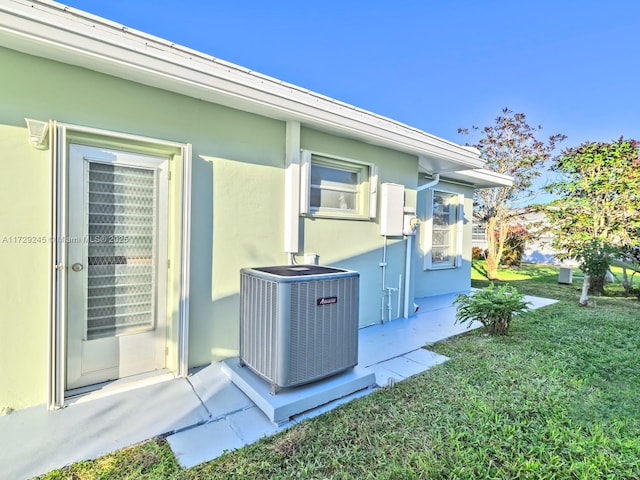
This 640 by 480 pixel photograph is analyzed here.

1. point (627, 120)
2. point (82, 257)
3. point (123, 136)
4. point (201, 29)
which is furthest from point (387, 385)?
point (627, 120)

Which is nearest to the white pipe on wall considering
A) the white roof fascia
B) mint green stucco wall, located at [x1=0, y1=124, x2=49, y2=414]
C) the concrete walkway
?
the white roof fascia

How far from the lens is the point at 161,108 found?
3201mm

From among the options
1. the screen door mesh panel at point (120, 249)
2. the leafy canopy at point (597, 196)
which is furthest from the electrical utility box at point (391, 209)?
the leafy canopy at point (597, 196)

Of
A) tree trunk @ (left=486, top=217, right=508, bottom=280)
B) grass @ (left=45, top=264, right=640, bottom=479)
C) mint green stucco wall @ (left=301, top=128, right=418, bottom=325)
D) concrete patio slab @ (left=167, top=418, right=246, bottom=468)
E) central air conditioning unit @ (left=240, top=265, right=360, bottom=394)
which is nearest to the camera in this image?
grass @ (left=45, top=264, right=640, bottom=479)

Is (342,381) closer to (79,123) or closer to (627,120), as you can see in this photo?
(79,123)

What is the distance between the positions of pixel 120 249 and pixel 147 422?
1.60 m

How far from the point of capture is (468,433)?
241 centimetres

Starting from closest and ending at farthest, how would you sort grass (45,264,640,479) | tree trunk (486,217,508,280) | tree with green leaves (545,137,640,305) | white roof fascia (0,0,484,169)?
1. grass (45,264,640,479)
2. white roof fascia (0,0,484,169)
3. tree with green leaves (545,137,640,305)
4. tree trunk (486,217,508,280)

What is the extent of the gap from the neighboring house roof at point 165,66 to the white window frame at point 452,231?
316 centimetres

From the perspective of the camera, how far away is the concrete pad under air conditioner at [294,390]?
8.57 feet

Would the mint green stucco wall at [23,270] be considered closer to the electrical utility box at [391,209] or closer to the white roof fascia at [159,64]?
the white roof fascia at [159,64]

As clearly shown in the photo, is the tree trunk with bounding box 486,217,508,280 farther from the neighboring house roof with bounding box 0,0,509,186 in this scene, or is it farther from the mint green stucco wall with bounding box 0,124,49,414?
the mint green stucco wall with bounding box 0,124,49,414

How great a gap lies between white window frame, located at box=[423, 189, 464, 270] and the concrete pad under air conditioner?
4.98 meters

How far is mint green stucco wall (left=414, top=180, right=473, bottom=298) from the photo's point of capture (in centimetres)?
751
